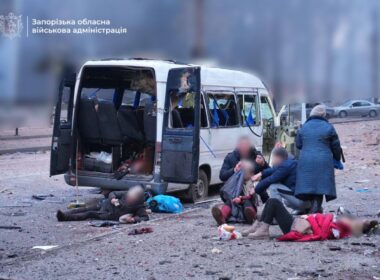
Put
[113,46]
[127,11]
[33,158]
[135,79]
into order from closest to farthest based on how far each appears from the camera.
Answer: [127,11] → [113,46] → [135,79] → [33,158]

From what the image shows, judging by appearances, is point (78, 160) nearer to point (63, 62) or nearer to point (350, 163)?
point (63, 62)

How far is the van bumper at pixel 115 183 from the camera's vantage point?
9.66 meters

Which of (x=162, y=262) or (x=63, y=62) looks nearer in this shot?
(x=162, y=262)

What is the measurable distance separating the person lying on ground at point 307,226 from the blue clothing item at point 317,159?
0.46 m

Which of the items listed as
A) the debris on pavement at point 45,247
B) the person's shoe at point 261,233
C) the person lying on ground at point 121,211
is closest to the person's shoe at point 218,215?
the person's shoe at point 261,233

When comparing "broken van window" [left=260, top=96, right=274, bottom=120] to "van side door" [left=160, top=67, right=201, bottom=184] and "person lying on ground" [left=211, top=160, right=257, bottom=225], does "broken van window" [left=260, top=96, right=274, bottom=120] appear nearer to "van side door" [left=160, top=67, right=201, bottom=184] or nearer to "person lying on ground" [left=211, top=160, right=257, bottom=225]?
"van side door" [left=160, top=67, right=201, bottom=184]

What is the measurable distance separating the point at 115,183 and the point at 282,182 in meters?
3.02

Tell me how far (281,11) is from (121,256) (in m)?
2.86

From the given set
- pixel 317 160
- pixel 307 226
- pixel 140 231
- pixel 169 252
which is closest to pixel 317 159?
pixel 317 160

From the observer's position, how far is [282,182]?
8016 mm

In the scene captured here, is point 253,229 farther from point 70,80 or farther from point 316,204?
point 70,80

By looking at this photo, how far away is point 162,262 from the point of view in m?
6.30

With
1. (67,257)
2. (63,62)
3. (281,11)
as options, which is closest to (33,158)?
(63,62)

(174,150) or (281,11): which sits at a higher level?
(281,11)
